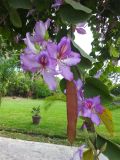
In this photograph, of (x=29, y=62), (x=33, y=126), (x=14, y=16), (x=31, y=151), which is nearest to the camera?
(x=29, y=62)

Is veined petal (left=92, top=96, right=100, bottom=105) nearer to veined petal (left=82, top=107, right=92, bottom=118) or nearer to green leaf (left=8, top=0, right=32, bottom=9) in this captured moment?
veined petal (left=82, top=107, right=92, bottom=118)

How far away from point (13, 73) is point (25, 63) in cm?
741

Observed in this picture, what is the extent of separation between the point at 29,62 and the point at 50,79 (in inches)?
1.1

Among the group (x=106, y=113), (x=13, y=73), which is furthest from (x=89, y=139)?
(x=13, y=73)

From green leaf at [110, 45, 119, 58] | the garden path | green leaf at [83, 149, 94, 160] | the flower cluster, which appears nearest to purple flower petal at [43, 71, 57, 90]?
the flower cluster

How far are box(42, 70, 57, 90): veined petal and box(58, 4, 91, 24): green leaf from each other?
2.6 inches

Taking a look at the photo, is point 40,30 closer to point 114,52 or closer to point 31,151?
point 114,52

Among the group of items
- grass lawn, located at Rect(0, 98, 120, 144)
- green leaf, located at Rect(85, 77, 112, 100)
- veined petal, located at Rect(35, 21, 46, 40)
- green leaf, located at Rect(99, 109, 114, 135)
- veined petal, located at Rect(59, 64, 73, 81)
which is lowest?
grass lawn, located at Rect(0, 98, 120, 144)

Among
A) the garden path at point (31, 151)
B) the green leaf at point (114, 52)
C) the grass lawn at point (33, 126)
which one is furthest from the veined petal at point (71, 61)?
the grass lawn at point (33, 126)

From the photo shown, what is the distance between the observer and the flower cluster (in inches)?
17.4

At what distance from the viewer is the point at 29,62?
17.5 inches

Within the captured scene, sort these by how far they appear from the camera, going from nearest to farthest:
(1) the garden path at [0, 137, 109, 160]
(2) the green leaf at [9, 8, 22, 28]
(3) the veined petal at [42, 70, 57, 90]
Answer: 1. (3) the veined petal at [42, 70, 57, 90]
2. (2) the green leaf at [9, 8, 22, 28]
3. (1) the garden path at [0, 137, 109, 160]

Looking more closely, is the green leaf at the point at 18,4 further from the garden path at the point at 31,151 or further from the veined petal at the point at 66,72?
the garden path at the point at 31,151

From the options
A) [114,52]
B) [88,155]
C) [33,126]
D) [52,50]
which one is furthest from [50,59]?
[33,126]
